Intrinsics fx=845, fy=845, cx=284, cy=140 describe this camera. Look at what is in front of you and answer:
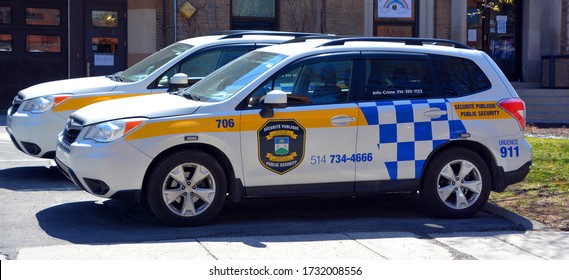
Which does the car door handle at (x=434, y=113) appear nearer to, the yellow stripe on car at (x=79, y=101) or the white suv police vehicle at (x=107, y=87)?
the white suv police vehicle at (x=107, y=87)

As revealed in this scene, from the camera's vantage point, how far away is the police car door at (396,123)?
8109 millimetres

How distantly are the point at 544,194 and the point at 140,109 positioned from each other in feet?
15.6

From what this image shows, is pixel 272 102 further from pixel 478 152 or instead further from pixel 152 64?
pixel 152 64

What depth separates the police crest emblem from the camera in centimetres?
777

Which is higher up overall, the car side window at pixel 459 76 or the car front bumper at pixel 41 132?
the car side window at pixel 459 76

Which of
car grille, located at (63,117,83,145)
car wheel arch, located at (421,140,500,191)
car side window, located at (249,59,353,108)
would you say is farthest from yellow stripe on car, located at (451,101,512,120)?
car grille, located at (63,117,83,145)

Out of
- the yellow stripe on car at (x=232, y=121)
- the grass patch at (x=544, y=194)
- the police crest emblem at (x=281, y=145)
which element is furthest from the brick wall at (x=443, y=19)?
the police crest emblem at (x=281, y=145)

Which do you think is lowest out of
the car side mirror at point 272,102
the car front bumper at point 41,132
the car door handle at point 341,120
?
the car front bumper at point 41,132

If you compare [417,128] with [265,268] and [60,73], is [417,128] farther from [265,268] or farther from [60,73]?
[60,73]

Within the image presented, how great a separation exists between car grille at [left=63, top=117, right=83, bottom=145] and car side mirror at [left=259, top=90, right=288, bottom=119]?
1.74m

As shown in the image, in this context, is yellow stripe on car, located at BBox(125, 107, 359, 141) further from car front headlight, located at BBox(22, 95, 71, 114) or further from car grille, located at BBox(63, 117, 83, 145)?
car front headlight, located at BBox(22, 95, 71, 114)

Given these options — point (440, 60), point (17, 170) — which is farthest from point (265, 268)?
point (17, 170)

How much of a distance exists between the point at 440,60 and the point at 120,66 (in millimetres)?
12069

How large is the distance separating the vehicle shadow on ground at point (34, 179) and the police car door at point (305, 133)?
2.97 meters
